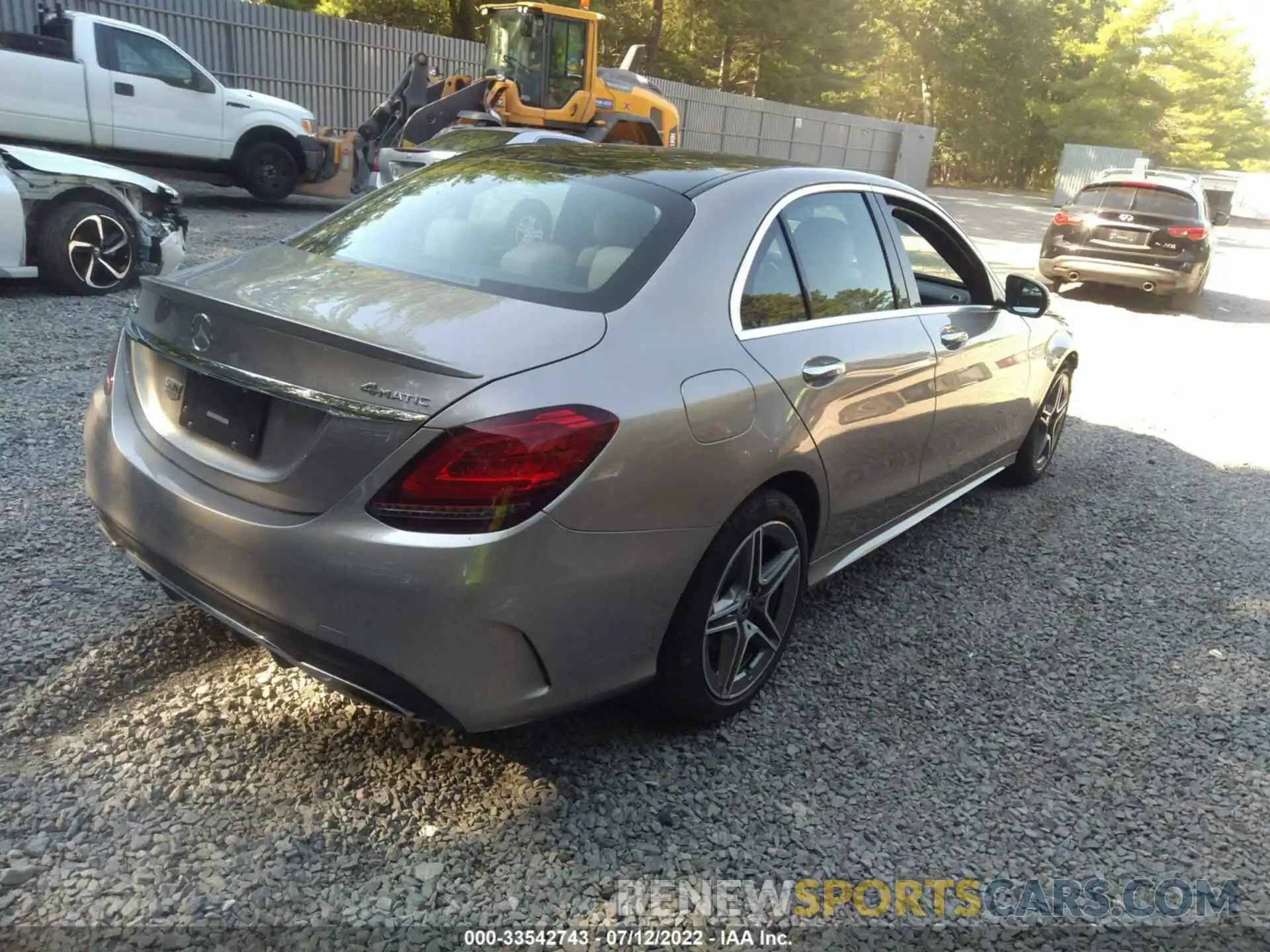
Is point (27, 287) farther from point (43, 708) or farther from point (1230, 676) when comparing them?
point (1230, 676)

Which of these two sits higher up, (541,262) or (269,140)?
(541,262)

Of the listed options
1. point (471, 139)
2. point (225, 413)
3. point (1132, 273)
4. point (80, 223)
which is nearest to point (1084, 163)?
point (1132, 273)

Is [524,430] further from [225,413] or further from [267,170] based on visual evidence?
[267,170]

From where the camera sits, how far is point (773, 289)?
3.12 meters

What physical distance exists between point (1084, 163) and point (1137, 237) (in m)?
36.7

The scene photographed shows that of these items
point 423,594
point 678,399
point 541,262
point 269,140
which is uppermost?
point 541,262

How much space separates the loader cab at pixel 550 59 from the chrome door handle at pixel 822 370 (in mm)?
14068

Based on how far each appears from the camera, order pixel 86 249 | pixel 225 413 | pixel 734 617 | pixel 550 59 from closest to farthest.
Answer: pixel 225 413, pixel 734 617, pixel 86 249, pixel 550 59

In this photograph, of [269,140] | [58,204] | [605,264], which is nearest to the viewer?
[605,264]

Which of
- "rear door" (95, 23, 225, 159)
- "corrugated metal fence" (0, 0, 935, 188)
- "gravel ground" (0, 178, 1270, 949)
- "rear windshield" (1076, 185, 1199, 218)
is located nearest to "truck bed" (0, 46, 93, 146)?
"rear door" (95, 23, 225, 159)

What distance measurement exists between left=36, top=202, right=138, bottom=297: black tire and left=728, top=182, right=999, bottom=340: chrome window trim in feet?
19.8

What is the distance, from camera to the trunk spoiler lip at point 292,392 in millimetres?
2221

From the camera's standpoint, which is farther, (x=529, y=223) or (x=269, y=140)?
(x=269, y=140)

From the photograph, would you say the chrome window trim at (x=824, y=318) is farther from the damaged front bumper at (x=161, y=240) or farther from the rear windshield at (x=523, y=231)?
the damaged front bumper at (x=161, y=240)
